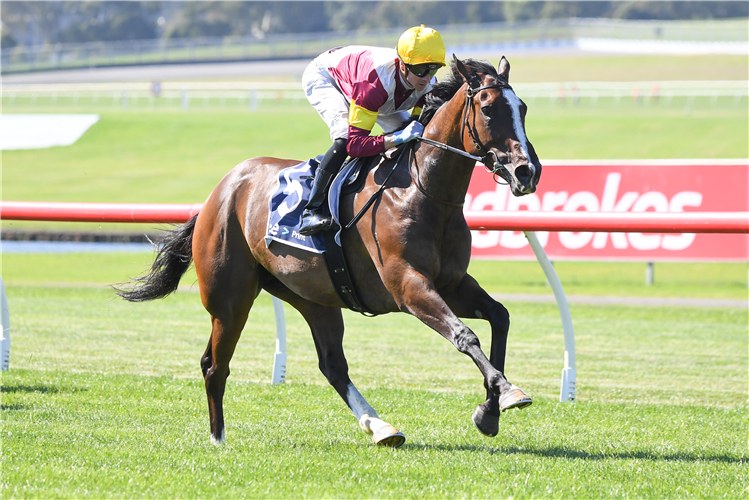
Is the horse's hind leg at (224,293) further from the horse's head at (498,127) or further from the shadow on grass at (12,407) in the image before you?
the horse's head at (498,127)

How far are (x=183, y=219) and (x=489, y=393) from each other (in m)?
2.91

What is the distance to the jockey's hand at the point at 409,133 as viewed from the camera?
4.37 metres

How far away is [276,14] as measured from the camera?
75000 mm

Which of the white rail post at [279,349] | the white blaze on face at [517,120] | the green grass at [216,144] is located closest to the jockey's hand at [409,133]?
the white blaze on face at [517,120]

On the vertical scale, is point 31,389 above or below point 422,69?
below

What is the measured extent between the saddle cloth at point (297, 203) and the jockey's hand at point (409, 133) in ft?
0.99

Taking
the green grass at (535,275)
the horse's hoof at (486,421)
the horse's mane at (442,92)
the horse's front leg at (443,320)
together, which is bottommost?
the green grass at (535,275)

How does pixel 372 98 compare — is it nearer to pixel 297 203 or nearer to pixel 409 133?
pixel 409 133

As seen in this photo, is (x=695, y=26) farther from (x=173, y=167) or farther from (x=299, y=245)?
(x=299, y=245)

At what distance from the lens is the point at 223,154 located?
3158cm

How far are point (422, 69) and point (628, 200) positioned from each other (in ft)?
31.6

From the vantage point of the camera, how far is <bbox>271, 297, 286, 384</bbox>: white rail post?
6328mm

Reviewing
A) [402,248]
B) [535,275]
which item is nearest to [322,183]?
[402,248]

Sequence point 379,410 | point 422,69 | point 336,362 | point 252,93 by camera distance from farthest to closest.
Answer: point 252,93, point 379,410, point 336,362, point 422,69
